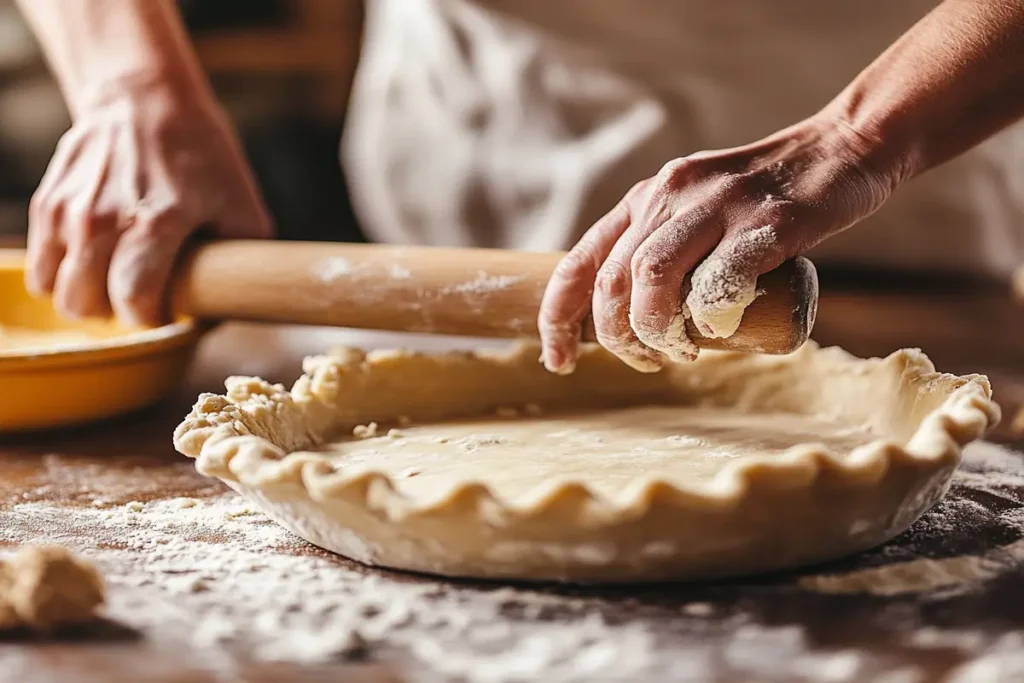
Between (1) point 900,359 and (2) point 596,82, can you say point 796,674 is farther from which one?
(2) point 596,82

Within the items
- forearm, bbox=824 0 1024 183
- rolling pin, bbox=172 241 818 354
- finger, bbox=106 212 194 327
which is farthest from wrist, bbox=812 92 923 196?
finger, bbox=106 212 194 327

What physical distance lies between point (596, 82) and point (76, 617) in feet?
6.30

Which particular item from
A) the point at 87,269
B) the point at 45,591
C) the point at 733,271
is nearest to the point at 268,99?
the point at 87,269

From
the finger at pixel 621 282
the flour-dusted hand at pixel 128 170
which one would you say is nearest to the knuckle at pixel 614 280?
the finger at pixel 621 282

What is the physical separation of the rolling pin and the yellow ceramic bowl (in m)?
0.11

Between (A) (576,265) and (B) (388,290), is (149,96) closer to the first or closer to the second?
(B) (388,290)

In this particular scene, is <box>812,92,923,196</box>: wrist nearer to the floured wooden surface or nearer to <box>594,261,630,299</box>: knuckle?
<box>594,261,630,299</box>: knuckle

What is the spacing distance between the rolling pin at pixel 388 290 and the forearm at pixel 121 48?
0.42 metres

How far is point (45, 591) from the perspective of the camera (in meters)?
1.00

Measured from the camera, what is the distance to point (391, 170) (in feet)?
9.80

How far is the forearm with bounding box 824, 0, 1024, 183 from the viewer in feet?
4.43

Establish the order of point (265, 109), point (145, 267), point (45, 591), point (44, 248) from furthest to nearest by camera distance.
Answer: point (265, 109) → point (44, 248) → point (145, 267) → point (45, 591)

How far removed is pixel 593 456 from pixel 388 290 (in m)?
0.48

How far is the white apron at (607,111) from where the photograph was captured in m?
2.54
